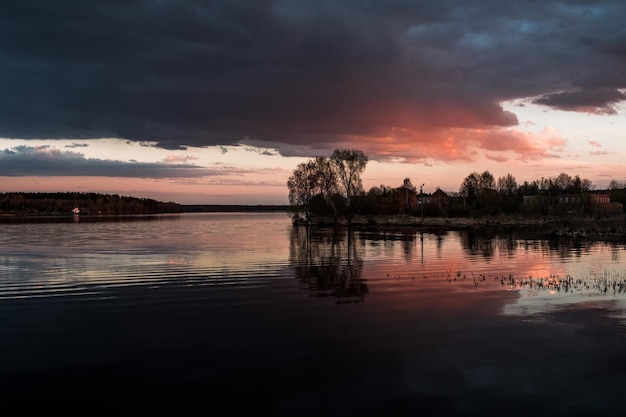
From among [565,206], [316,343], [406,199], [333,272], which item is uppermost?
[406,199]

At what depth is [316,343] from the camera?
13266mm

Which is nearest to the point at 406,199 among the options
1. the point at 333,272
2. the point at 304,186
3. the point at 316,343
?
the point at 304,186

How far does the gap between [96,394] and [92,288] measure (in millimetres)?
14074

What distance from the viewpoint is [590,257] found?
33969 millimetres

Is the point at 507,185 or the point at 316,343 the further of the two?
the point at 507,185

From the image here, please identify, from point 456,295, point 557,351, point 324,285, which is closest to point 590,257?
point 456,295

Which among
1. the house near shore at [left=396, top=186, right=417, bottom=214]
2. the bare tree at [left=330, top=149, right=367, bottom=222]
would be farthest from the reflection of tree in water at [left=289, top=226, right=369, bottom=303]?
the house near shore at [left=396, top=186, right=417, bottom=214]

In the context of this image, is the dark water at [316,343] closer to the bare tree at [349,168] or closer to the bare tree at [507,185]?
the bare tree at [349,168]

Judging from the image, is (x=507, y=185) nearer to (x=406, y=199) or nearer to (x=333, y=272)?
(x=406, y=199)

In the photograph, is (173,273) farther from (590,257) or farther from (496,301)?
(590,257)

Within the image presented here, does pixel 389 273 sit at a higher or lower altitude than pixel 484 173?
lower

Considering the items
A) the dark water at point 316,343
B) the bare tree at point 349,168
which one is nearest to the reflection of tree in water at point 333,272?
the dark water at point 316,343

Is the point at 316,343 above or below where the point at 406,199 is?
below

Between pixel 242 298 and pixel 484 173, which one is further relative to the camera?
pixel 484 173
